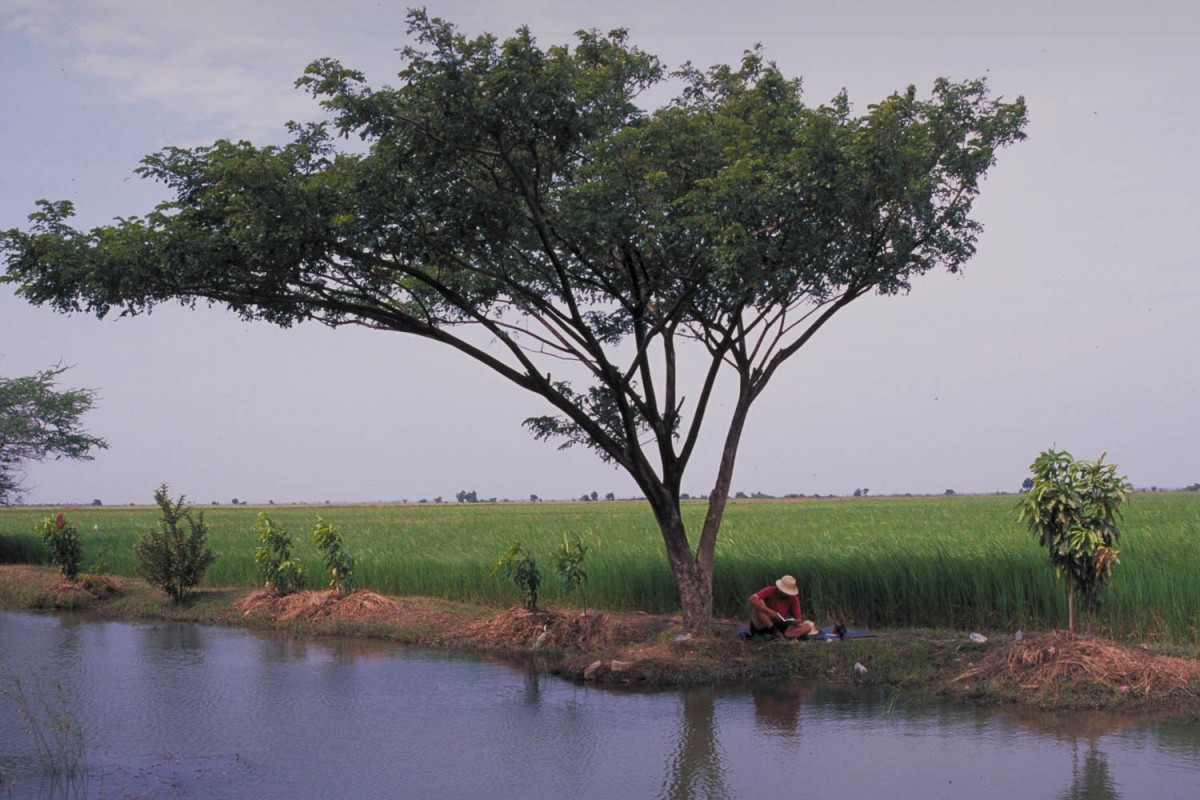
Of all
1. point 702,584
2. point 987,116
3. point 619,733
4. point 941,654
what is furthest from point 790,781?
point 987,116

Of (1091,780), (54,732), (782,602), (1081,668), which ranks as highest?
(782,602)

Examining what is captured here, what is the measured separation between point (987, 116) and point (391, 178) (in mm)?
7384

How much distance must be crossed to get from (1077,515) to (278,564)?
1361 cm

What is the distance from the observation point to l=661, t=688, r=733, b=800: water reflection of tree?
24.1 ft

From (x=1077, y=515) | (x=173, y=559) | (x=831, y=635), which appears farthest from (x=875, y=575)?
(x=173, y=559)

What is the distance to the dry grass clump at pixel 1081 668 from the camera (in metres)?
10.0

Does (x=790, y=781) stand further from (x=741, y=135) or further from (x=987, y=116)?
(x=987, y=116)

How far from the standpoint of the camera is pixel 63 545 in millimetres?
21516

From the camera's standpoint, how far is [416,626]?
52.3 feet

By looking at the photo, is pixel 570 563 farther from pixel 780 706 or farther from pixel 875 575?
pixel 780 706

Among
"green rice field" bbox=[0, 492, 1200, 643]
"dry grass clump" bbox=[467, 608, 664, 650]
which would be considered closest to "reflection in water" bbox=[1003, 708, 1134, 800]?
"green rice field" bbox=[0, 492, 1200, 643]

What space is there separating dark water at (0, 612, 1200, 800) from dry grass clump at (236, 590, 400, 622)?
407 cm

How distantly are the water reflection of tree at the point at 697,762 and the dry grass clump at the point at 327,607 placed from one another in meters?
7.94

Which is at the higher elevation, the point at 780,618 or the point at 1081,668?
the point at 780,618
